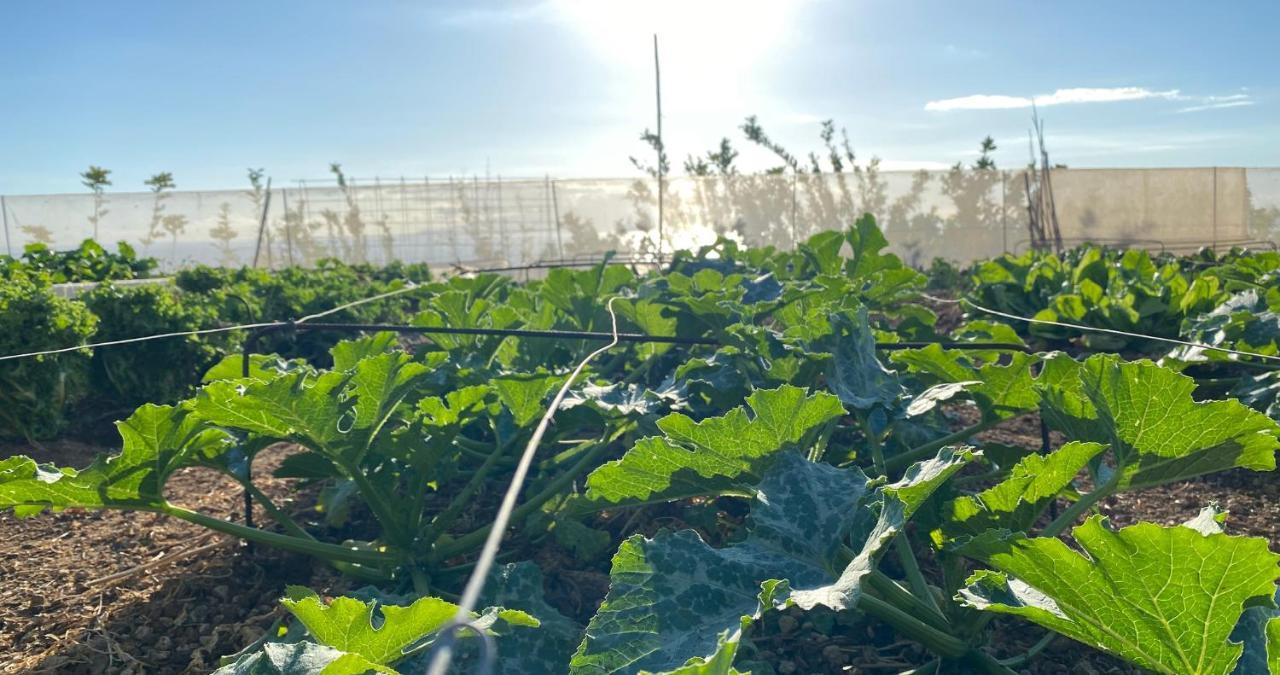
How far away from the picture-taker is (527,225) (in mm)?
19078

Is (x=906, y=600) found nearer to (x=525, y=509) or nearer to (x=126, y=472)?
(x=525, y=509)

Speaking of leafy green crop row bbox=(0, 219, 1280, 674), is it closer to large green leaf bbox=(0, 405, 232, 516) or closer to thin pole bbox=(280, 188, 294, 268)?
large green leaf bbox=(0, 405, 232, 516)

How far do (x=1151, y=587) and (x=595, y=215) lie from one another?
58.7ft

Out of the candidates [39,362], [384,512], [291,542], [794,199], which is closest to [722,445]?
[384,512]

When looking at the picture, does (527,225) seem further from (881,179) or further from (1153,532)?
(1153,532)

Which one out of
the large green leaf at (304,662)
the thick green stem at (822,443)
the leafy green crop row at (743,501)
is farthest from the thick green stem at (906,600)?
the large green leaf at (304,662)

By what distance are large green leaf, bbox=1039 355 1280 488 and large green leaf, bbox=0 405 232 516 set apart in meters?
1.80

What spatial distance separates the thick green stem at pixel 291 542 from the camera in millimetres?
2174

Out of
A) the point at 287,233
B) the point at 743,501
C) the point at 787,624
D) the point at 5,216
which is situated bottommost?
the point at 787,624

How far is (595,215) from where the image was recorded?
1888 cm

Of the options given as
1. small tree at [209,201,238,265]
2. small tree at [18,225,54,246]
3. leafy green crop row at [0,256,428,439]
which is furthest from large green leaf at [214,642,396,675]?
small tree at [18,225,54,246]

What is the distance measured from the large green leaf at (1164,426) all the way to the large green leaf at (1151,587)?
1.62ft

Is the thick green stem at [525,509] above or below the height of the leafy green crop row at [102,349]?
below

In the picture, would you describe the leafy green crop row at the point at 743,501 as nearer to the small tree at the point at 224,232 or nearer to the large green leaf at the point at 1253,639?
the large green leaf at the point at 1253,639
